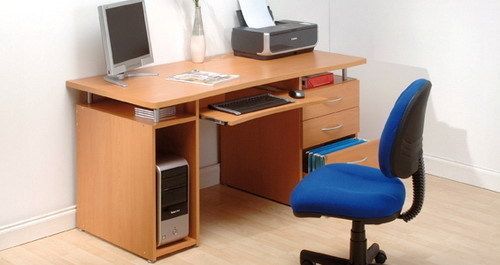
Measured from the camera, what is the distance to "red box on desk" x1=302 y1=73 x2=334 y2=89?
4211 millimetres

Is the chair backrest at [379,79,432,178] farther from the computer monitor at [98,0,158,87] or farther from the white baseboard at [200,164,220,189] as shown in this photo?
the white baseboard at [200,164,220,189]

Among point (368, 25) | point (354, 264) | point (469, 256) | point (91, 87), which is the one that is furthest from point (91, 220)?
point (368, 25)

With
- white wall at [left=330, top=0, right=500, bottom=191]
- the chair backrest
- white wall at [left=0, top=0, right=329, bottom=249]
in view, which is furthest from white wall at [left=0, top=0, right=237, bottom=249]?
white wall at [left=330, top=0, right=500, bottom=191]

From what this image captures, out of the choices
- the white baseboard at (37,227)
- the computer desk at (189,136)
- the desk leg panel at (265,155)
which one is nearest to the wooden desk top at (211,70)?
the computer desk at (189,136)

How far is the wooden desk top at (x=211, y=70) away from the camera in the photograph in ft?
11.6

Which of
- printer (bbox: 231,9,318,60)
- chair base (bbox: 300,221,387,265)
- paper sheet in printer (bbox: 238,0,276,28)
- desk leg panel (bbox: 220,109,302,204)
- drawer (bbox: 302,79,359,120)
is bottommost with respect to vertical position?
chair base (bbox: 300,221,387,265)

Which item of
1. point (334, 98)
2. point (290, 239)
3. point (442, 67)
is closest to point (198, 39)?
point (334, 98)

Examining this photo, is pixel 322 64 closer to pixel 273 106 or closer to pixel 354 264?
pixel 273 106

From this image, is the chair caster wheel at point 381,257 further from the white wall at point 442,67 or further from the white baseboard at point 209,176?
the white baseboard at point 209,176

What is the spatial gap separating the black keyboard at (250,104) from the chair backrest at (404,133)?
2.61 feet

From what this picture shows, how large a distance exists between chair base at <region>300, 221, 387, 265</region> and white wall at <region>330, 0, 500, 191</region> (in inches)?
47.4

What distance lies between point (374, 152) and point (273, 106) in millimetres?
806

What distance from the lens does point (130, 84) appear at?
3795 mm

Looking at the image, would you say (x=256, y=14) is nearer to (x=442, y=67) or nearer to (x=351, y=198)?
(x=442, y=67)
